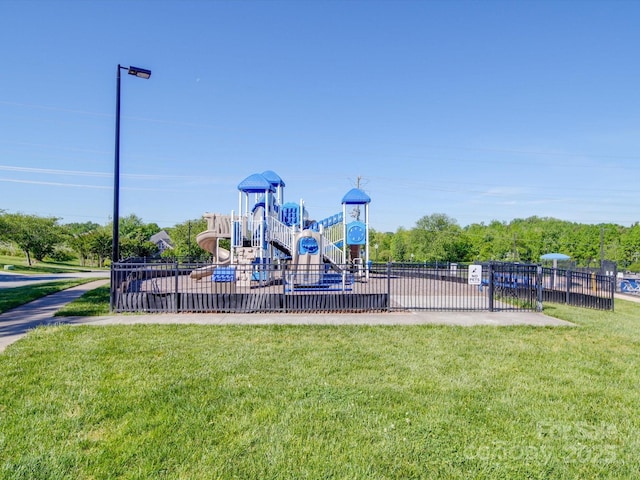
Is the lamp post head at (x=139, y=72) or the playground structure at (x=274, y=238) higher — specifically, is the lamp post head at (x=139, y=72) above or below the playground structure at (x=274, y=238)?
above

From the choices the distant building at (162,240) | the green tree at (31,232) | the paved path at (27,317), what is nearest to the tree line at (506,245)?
the green tree at (31,232)

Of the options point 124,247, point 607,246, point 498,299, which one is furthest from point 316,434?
point 607,246

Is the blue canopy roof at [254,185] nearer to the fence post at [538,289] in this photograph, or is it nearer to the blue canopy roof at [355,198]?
the blue canopy roof at [355,198]

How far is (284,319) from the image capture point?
9.27 m

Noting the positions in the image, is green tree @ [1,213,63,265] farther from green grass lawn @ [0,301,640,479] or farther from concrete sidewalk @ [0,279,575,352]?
green grass lawn @ [0,301,640,479]

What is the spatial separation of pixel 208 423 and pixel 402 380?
8.89 ft

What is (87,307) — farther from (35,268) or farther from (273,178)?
(35,268)

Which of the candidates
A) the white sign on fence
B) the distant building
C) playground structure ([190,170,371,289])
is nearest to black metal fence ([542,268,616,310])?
the white sign on fence

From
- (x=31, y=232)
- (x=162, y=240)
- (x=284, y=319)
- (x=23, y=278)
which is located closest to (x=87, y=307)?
(x=284, y=319)

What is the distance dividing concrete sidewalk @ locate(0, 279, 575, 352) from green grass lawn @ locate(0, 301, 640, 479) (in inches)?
65.5

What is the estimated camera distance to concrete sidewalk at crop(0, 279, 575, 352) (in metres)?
8.70

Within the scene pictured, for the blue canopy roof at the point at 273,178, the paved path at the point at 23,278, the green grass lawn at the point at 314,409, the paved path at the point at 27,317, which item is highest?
the blue canopy roof at the point at 273,178

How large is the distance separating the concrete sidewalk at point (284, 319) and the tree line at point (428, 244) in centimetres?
3421

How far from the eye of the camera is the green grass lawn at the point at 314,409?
10.3 ft
